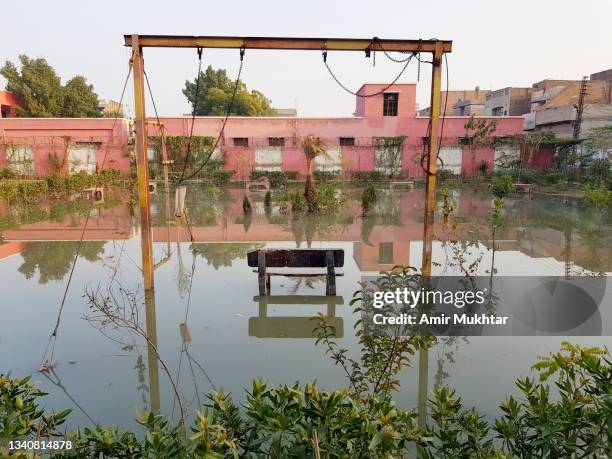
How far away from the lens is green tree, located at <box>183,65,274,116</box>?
44.7m

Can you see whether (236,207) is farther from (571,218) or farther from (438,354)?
(438,354)

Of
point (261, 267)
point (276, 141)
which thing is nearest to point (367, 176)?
point (276, 141)

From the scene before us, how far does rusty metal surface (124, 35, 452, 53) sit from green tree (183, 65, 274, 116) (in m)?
37.7

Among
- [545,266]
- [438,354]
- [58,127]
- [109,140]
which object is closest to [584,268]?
[545,266]

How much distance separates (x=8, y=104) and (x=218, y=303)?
32.1 m

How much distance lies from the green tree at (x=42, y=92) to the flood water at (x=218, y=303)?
2279 cm

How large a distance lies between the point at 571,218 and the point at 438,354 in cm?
1083

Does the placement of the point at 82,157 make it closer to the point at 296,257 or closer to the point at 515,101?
the point at 296,257

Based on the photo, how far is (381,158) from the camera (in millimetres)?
26953

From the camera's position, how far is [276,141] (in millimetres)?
26906

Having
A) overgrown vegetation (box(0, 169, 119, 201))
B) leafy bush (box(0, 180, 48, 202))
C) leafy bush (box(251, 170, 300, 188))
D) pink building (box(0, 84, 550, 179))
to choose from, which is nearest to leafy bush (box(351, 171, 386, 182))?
pink building (box(0, 84, 550, 179))

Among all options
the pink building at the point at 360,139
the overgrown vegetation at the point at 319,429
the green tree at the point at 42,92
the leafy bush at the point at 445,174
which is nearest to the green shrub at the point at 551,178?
the pink building at the point at 360,139

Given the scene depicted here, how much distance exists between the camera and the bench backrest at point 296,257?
6.45 meters

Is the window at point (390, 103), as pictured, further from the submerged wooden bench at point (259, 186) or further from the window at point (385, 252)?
the window at point (385, 252)
